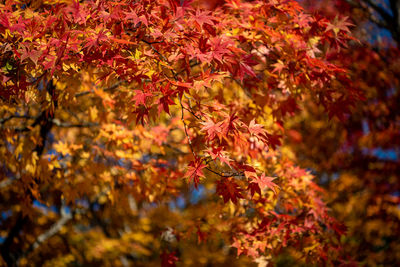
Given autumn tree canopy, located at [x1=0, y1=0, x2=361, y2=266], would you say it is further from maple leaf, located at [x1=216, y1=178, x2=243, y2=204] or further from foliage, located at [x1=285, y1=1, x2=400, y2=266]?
foliage, located at [x1=285, y1=1, x2=400, y2=266]

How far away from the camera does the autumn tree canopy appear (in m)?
2.44

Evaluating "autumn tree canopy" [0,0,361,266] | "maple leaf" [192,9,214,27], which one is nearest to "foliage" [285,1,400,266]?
"autumn tree canopy" [0,0,361,266]

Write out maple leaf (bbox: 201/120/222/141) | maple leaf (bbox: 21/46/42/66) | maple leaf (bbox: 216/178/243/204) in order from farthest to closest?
maple leaf (bbox: 216/178/243/204) < maple leaf (bbox: 201/120/222/141) < maple leaf (bbox: 21/46/42/66)

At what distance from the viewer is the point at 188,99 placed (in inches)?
114

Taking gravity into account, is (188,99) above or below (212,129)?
below

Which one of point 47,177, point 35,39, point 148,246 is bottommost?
Result: point 148,246

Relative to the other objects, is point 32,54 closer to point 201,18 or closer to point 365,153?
point 201,18

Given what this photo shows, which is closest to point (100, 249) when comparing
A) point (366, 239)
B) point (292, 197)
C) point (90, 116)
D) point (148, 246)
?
point (148, 246)

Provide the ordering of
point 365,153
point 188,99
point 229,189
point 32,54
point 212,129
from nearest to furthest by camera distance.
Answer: point 32,54
point 212,129
point 229,189
point 188,99
point 365,153

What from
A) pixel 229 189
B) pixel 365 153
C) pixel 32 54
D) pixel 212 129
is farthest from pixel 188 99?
pixel 365 153

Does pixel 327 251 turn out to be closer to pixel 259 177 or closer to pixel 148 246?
pixel 259 177

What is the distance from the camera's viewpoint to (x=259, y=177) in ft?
8.63

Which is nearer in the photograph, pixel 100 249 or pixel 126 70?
pixel 126 70

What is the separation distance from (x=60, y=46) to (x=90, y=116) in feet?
8.78
